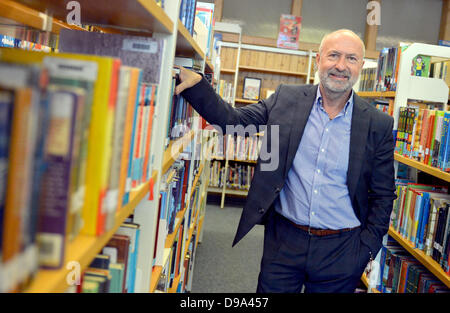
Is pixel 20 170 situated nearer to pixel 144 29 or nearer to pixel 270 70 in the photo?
pixel 144 29

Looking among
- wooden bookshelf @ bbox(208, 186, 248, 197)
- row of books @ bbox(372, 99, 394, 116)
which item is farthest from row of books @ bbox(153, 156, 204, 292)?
→ wooden bookshelf @ bbox(208, 186, 248, 197)

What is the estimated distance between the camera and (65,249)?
1.61ft

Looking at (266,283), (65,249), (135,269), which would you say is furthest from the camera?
(266,283)

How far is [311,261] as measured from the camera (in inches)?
70.1

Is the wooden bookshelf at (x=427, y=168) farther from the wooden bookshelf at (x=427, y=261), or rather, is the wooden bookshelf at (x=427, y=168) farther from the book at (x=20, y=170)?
the book at (x=20, y=170)

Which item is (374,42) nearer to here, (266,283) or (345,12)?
(345,12)

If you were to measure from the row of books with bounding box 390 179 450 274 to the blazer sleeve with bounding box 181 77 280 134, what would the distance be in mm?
1085

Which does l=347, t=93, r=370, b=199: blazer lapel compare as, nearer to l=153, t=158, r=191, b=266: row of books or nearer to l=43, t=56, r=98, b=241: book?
l=153, t=158, r=191, b=266: row of books

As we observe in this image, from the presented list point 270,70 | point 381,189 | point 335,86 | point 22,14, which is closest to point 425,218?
point 381,189

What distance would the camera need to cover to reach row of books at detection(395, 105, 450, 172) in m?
2.16

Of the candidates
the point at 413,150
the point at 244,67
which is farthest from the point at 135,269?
the point at 244,67

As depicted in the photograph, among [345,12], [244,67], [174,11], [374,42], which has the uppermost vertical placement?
[345,12]

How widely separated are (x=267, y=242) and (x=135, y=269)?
102 cm
